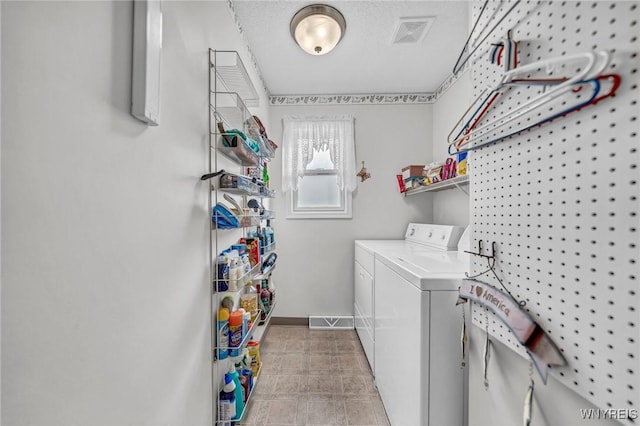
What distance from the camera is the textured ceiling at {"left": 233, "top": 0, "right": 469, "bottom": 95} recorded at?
1.66 metres

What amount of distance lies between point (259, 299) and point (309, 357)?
0.85m

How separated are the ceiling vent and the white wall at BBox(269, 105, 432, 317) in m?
0.96

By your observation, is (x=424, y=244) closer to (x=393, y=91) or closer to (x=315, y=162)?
(x=315, y=162)

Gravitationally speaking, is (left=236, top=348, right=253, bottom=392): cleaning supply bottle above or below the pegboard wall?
below

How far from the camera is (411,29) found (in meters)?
1.83

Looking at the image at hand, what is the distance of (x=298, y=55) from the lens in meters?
2.15

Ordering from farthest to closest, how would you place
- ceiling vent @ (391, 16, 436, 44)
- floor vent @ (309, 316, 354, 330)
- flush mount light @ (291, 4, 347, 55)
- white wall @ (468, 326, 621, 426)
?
floor vent @ (309, 316, 354, 330)
ceiling vent @ (391, 16, 436, 44)
flush mount light @ (291, 4, 347, 55)
white wall @ (468, 326, 621, 426)

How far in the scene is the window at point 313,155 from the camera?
2.87m

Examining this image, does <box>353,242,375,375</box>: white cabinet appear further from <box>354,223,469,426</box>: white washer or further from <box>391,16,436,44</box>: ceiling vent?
<box>391,16,436,44</box>: ceiling vent

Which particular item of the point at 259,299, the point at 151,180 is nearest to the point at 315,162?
the point at 259,299

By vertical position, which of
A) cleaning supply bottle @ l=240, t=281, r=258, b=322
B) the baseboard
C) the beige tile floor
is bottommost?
the beige tile floor

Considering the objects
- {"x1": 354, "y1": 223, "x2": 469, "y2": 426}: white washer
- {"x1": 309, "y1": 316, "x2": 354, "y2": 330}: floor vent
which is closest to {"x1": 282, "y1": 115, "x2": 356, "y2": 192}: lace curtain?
{"x1": 309, "y1": 316, "x2": 354, "y2": 330}: floor vent

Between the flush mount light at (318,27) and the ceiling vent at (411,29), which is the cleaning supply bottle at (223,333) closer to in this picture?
the flush mount light at (318,27)

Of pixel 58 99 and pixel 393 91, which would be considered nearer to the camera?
pixel 58 99
